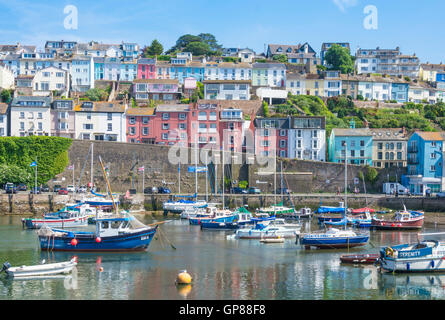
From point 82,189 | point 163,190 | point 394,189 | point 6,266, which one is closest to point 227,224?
point 163,190

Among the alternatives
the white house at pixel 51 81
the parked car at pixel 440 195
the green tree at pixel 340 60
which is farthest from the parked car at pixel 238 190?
the green tree at pixel 340 60

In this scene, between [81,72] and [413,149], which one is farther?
[81,72]

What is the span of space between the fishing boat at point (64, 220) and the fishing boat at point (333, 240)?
1517cm

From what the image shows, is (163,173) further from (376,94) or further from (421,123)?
(376,94)

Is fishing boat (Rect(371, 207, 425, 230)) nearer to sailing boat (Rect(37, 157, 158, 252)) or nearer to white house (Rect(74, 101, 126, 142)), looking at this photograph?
sailing boat (Rect(37, 157, 158, 252))

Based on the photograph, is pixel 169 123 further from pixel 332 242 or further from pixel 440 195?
pixel 332 242

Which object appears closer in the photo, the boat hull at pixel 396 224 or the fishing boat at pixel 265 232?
the fishing boat at pixel 265 232

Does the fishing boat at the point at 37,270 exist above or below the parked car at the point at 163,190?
below

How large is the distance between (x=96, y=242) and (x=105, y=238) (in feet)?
1.82

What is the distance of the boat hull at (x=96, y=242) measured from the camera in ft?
107

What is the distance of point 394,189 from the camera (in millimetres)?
54844

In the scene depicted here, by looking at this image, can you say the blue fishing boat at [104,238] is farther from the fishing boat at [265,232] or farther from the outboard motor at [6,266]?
the fishing boat at [265,232]

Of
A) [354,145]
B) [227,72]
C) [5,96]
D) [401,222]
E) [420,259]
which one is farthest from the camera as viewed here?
[227,72]
